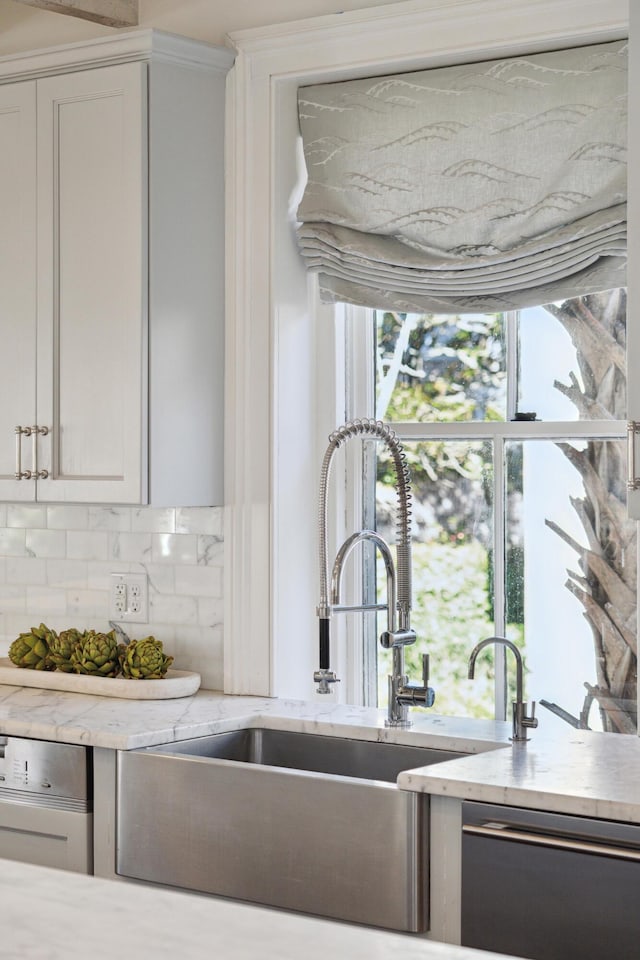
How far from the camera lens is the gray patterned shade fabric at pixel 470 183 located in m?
2.81

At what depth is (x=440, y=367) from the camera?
3135 mm

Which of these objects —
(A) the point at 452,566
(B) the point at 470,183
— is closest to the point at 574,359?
(B) the point at 470,183

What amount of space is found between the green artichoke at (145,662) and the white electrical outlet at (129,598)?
203 millimetres

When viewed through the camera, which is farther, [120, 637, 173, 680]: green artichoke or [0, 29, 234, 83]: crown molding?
[120, 637, 173, 680]: green artichoke

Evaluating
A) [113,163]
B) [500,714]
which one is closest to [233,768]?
[500,714]

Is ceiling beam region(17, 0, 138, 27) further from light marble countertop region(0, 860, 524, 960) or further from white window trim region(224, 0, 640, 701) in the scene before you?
light marble countertop region(0, 860, 524, 960)

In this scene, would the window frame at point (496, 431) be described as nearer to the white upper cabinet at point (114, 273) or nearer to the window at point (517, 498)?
the window at point (517, 498)

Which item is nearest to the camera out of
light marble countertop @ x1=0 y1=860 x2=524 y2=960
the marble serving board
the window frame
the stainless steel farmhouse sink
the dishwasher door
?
light marble countertop @ x1=0 y1=860 x2=524 y2=960

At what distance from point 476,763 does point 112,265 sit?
1.51m

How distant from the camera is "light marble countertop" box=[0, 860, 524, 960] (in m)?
0.91

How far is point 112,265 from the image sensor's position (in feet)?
9.87

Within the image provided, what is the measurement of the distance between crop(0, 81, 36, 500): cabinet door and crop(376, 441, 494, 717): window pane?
39.3 inches

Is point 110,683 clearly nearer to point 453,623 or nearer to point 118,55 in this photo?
point 453,623

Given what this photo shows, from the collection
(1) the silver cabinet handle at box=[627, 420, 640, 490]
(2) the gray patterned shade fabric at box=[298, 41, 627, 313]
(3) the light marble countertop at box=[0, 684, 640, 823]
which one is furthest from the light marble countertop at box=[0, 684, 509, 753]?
(2) the gray patterned shade fabric at box=[298, 41, 627, 313]
